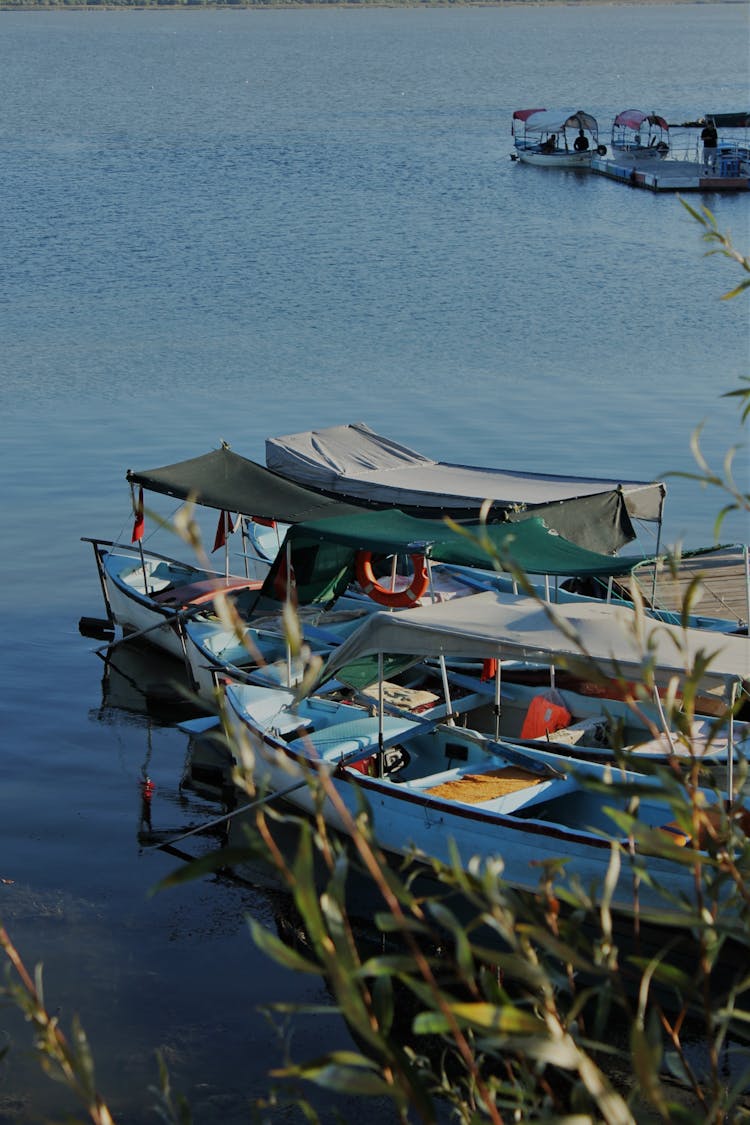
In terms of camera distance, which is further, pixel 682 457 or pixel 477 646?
pixel 682 457

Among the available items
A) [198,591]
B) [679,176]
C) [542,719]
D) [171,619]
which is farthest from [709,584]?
[679,176]

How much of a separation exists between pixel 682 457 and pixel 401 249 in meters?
25.3

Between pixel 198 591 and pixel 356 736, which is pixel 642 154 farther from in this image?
pixel 356 736

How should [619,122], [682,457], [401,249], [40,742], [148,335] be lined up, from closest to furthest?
[40,742] < [682,457] < [148,335] < [401,249] < [619,122]

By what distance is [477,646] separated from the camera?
581 inches

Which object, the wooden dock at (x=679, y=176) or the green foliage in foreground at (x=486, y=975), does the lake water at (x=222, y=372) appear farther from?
the green foliage in foreground at (x=486, y=975)

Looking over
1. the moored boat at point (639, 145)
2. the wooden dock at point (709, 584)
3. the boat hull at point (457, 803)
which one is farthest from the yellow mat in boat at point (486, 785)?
the moored boat at point (639, 145)

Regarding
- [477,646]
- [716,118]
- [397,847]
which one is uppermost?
[716,118]

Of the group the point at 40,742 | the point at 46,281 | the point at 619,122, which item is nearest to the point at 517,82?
the point at 619,122

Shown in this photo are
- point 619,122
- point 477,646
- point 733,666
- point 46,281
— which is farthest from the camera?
point 619,122

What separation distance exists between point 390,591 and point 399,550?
2247 mm

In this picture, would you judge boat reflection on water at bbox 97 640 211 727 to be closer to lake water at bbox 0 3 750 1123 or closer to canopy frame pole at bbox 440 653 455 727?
lake water at bbox 0 3 750 1123

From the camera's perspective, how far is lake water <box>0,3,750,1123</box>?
14.6m

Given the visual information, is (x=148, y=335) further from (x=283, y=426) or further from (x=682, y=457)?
(x=682, y=457)
